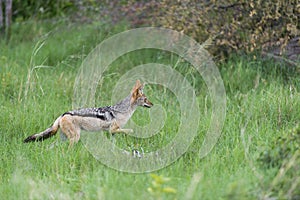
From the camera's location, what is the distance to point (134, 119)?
8133mm

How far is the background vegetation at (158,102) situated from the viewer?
5.76 meters

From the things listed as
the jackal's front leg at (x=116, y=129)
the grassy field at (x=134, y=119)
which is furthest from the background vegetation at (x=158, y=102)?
the jackal's front leg at (x=116, y=129)

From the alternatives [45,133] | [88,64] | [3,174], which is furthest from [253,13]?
[3,174]

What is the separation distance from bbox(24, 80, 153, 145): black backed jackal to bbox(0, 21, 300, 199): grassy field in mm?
156

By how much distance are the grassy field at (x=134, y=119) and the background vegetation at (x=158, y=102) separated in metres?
0.01

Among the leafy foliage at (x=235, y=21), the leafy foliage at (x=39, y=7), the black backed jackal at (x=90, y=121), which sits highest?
the leafy foliage at (x=235, y=21)

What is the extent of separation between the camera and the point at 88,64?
9852 millimetres

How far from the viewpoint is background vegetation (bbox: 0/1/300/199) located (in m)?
5.76

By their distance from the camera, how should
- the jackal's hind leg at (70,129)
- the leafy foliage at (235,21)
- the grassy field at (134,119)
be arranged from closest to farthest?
1. the grassy field at (134,119)
2. the jackal's hind leg at (70,129)
3. the leafy foliage at (235,21)

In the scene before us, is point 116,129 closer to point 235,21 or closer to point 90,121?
point 90,121

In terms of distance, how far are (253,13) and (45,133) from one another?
11.3ft

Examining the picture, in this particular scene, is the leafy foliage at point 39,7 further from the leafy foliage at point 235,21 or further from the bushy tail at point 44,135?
the bushy tail at point 44,135

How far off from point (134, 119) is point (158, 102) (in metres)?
0.73

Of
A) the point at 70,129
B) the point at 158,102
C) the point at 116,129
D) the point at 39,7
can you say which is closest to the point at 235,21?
the point at 158,102
